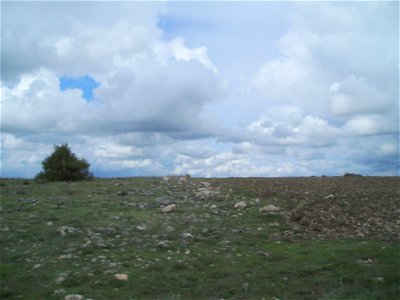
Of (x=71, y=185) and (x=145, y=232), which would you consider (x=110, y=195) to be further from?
(x=145, y=232)

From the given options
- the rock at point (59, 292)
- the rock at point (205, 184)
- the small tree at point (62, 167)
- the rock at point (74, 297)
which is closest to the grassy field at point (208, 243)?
the rock at point (59, 292)

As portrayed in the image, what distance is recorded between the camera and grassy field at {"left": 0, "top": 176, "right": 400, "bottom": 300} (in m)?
9.92

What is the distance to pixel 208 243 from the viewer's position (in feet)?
43.9

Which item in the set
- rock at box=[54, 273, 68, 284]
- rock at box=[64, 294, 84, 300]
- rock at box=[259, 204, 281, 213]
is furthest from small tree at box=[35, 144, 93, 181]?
rock at box=[64, 294, 84, 300]

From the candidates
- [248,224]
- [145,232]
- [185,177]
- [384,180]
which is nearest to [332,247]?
[248,224]

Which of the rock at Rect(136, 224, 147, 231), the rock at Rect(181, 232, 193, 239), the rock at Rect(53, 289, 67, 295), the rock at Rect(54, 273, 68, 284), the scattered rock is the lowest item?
the rock at Rect(53, 289, 67, 295)

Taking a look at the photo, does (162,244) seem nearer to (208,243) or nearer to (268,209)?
(208,243)

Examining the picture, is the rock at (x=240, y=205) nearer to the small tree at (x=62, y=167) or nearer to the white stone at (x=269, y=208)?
the white stone at (x=269, y=208)

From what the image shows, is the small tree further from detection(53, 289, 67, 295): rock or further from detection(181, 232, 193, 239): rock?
detection(53, 289, 67, 295): rock

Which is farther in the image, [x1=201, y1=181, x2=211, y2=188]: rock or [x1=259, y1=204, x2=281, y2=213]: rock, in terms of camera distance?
[x1=201, y1=181, x2=211, y2=188]: rock

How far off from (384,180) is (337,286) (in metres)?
14.1

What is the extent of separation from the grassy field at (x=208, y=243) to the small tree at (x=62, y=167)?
33.9ft

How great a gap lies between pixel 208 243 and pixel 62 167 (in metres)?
20.9

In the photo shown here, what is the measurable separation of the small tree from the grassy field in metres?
10.3
